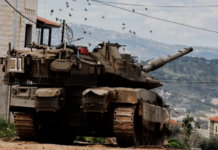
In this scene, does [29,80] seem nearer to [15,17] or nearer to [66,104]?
[66,104]

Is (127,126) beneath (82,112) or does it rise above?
beneath

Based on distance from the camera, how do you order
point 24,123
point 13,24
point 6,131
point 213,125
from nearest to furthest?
point 24,123, point 6,131, point 13,24, point 213,125

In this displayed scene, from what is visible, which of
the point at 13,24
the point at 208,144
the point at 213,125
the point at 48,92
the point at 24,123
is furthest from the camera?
the point at 213,125

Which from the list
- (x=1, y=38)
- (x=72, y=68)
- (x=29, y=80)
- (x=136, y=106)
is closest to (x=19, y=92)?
(x=29, y=80)

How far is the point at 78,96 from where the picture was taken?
19141 mm

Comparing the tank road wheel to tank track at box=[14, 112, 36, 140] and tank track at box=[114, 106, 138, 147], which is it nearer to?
tank track at box=[114, 106, 138, 147]

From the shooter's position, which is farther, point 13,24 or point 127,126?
point 13,24

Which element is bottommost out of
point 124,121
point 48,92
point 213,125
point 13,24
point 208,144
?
point 213,125

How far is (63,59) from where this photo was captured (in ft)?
61.0

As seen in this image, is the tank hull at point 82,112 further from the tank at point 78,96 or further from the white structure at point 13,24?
the white structure at point 13,24

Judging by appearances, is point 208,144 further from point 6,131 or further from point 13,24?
point 6,131

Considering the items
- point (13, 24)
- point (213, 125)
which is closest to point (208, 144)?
point (13, 24)

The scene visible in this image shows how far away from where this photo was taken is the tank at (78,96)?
18141 mm

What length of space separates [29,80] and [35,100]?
1.14 m
